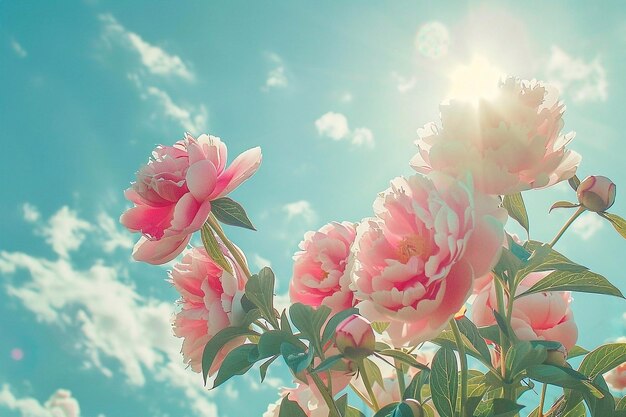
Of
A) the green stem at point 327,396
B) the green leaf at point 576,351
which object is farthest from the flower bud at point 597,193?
the green stem at point 327,396

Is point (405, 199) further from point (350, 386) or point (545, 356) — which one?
point (350, 386)

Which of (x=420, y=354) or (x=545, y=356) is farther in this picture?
(x=420, y=354)

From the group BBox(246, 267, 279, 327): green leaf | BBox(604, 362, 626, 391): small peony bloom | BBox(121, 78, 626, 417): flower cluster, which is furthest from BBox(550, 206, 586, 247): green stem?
BBox(604, 362, 626, 391): small peony bloom

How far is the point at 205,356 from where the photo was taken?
0.94 m

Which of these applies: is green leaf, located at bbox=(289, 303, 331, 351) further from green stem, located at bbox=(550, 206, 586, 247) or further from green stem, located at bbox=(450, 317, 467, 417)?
green stem, located at bbox=(550, 206, 586, 247)

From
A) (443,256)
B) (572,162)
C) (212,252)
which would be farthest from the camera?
(212,252)

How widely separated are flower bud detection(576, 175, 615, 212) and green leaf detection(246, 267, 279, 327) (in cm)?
48

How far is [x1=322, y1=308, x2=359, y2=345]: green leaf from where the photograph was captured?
0.82 meters

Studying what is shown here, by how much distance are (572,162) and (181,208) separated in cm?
53

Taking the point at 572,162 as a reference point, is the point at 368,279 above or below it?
below

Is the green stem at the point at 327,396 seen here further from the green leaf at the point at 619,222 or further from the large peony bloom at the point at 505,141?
the green leaf at the point at 619,222

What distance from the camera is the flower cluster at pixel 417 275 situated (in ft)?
2.46

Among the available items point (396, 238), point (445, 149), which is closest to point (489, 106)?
point (445, 149)

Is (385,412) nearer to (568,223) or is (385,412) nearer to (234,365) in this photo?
(234,365)
